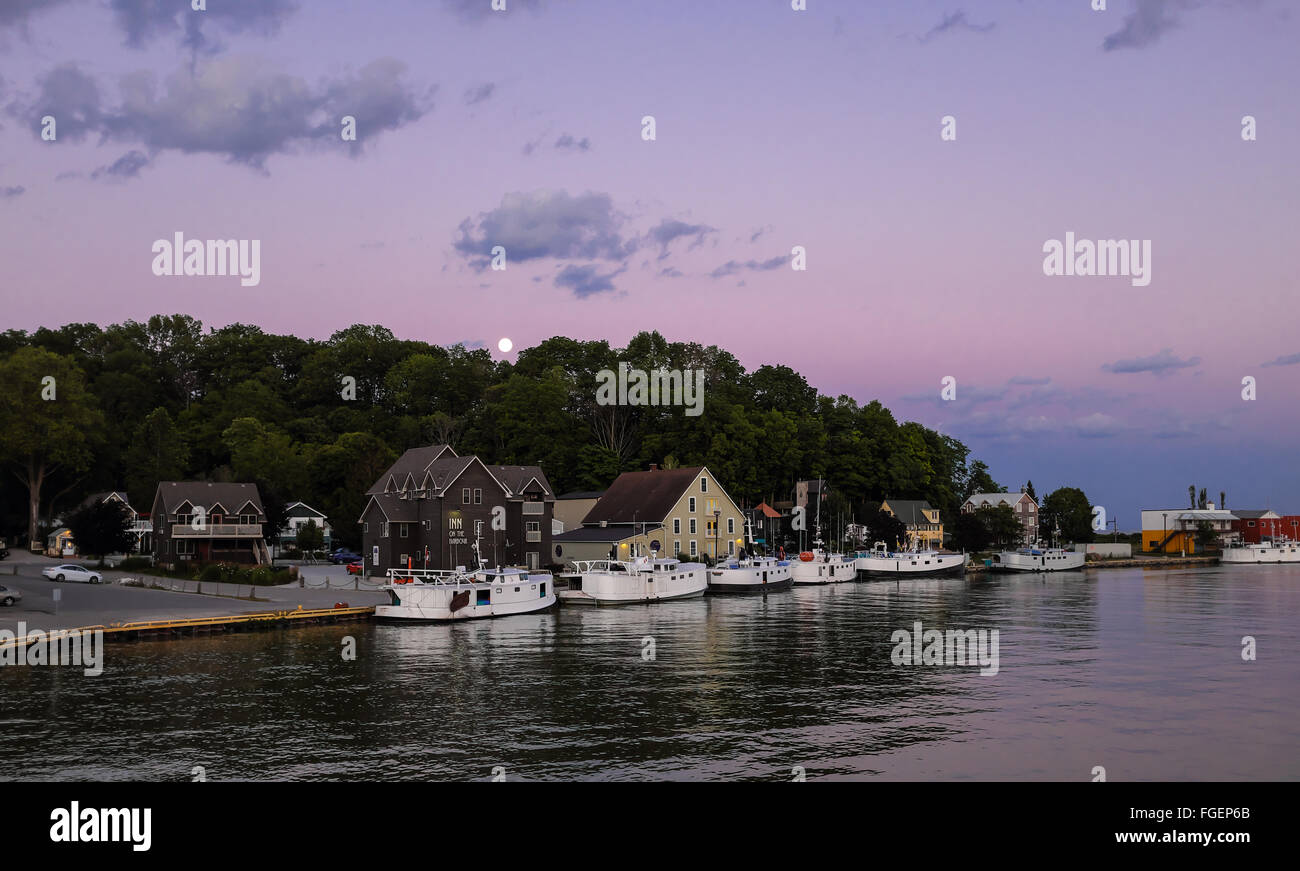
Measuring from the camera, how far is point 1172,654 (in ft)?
168

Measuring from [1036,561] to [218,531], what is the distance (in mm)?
98218

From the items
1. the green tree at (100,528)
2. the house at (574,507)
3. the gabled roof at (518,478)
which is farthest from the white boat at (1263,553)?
the green tree at (100,528)

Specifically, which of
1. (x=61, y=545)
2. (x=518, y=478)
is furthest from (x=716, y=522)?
(x=61, y=545)

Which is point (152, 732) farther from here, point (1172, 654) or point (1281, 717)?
Answer: point (1172, 654)

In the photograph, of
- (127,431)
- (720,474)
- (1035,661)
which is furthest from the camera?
(127,431)

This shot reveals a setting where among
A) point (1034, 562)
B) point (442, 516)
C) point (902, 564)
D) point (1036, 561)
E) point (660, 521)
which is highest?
point (442, 516)

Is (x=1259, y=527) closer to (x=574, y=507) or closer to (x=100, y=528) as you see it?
→ (x=574, y=507)

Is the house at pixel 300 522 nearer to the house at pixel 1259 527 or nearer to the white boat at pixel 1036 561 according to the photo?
the white boat at pixel 1036 561

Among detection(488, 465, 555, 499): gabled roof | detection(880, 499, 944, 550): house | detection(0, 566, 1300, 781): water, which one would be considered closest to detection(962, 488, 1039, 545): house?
detection(880, 499, 944, 550): house

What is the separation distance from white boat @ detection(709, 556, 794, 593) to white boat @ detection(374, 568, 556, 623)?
2229 cm

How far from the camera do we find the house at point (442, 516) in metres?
83.4

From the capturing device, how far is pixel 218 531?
95812 millimetres
